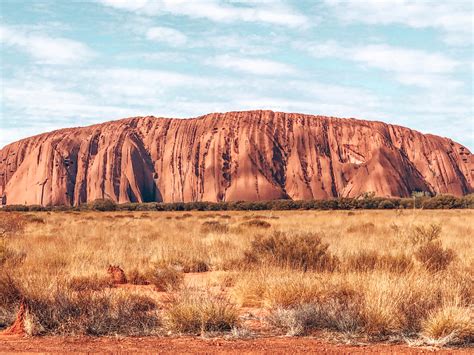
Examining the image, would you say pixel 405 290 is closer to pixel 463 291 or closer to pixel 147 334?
pixel 463 291

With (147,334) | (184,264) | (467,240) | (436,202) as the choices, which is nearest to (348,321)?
(147,334)

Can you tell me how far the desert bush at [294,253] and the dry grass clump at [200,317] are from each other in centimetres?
388

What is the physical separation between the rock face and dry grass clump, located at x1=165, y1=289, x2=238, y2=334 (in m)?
100

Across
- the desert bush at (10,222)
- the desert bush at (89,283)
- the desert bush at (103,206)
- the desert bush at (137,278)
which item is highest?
the desert bush at (10,222)

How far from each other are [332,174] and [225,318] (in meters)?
112

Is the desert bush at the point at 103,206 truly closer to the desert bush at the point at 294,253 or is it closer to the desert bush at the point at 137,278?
the desert bush at the point at 294,253

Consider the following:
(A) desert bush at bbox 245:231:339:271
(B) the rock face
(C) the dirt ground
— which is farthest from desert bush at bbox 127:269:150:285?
(B) the rock face

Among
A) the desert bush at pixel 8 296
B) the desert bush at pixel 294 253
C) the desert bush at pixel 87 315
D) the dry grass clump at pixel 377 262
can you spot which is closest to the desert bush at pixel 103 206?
the desert bush at pixel 294 253

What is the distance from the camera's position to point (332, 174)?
118 meters

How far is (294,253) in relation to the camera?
471 inches

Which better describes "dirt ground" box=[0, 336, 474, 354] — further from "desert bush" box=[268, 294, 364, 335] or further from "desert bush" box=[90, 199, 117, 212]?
"desert bush" box=[90, 199, 117, 212]

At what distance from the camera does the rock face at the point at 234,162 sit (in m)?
114

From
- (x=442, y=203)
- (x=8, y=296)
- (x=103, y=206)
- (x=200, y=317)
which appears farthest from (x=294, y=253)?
(x=103, y=206)

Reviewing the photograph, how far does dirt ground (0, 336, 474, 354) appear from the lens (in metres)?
6.21
